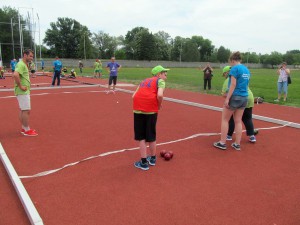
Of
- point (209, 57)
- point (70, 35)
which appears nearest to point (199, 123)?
point (70, 35)

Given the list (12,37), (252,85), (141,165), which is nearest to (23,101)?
(141,165)

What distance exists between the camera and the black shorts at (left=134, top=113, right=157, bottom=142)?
4.71 m

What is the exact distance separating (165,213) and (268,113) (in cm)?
766

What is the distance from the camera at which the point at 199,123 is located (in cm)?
826

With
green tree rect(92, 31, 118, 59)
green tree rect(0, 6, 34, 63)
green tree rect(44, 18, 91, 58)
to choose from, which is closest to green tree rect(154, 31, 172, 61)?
green tree rect(92, 31, 118, 59)

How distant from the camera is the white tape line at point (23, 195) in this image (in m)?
3.15

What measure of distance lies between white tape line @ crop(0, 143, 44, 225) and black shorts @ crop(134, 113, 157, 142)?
194cm

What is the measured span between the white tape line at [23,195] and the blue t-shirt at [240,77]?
13.5ft

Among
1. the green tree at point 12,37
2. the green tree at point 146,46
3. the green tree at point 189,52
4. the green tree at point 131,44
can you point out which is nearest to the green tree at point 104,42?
the green tree at point 131,44

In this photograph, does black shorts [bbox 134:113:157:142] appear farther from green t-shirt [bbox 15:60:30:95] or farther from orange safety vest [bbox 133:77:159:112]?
green t-shirt [bbox 15:60:30:95]

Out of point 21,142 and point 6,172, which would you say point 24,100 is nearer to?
point 21,142

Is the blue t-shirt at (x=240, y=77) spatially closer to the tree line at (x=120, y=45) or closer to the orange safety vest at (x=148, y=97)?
the orange safety vest at (x=148, y=97)

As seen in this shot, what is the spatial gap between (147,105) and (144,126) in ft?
1.31

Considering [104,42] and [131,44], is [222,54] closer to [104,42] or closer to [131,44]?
[131,44]
